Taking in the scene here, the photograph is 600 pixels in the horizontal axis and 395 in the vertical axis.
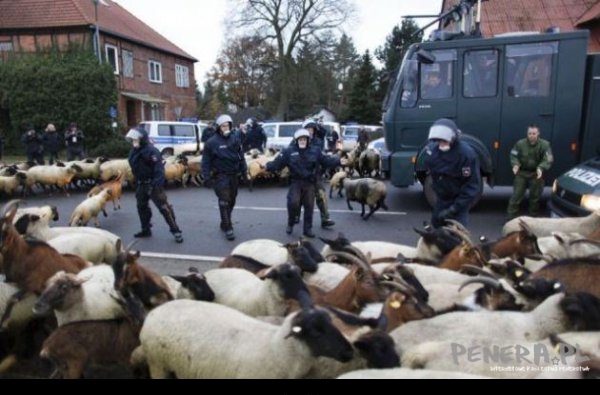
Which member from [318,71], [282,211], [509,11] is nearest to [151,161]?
[282,211]

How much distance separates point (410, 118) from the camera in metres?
11.5

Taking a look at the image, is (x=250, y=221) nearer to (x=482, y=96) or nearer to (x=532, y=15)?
(x=482, y=96)

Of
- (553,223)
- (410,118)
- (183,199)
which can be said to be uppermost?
(410,118)

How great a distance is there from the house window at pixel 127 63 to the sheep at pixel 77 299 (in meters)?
33.0

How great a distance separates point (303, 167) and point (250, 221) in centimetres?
229

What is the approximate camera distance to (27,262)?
480 cm

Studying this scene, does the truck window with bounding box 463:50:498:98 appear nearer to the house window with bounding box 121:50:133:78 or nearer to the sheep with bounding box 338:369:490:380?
the sheep with bounding box 338:369:490:380

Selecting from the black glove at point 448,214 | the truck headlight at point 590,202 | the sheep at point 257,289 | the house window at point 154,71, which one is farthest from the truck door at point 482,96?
the house window at point 154,71

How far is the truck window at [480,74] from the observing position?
1094cm

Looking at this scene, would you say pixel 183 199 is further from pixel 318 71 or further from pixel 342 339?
pixel 318 71

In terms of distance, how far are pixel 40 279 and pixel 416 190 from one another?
11617 mm

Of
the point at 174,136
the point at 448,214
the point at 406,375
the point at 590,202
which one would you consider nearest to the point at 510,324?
the point at 406,375

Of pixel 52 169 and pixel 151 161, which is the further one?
pixel 52 169

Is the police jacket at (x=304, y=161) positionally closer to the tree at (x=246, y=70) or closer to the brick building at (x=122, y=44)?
the brick building at (x=122, y=44)
